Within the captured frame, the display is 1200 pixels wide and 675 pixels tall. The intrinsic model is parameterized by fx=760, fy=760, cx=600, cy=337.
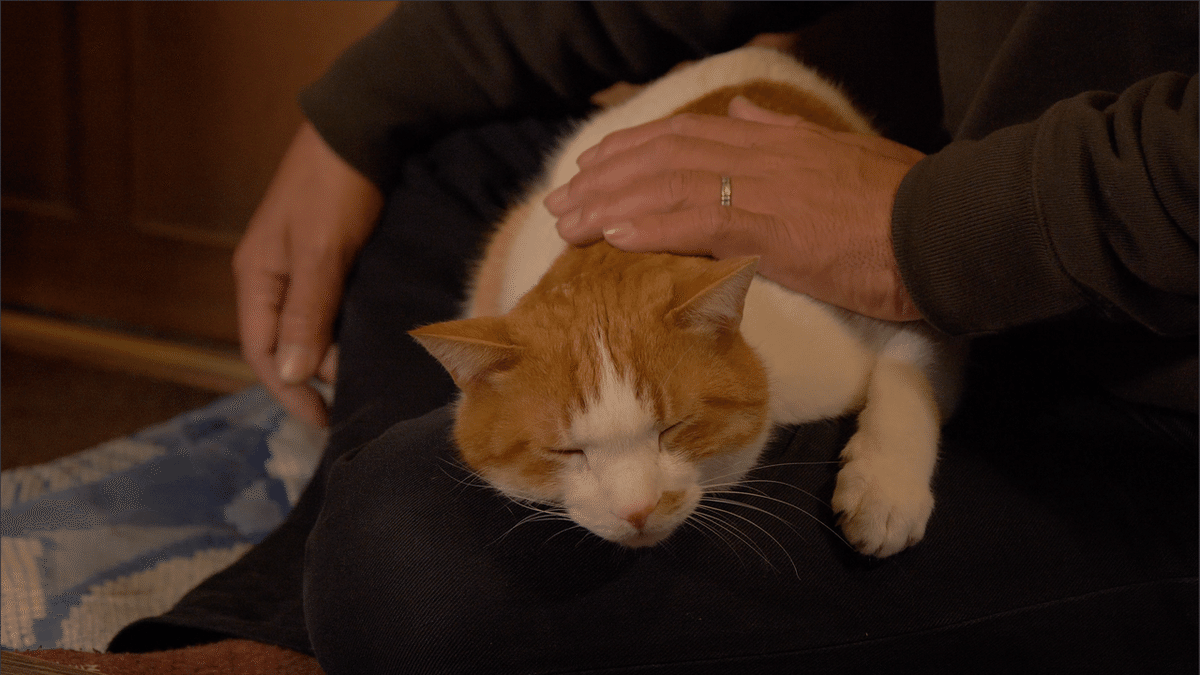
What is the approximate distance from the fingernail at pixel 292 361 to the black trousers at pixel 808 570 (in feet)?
1.85

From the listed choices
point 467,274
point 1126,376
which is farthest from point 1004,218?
point 467,274

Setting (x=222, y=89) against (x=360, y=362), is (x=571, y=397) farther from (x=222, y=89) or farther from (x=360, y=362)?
(x=222, y=89)

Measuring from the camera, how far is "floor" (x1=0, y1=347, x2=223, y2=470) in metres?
1.94

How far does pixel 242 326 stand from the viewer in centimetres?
145

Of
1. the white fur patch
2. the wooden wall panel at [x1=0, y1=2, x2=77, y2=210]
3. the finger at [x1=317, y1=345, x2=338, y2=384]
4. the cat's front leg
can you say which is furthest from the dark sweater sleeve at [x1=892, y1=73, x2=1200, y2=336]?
the wooden wall panel at [x1=0, y1=2, x2=77, y2=210]

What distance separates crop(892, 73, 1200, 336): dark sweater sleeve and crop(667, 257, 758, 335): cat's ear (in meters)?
0.18

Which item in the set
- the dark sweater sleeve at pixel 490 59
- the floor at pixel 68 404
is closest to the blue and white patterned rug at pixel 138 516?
the floor at pixel 68 404

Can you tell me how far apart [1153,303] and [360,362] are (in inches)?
41.9

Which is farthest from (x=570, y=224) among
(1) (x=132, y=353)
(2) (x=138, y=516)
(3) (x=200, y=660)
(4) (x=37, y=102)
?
(4) (x=37, y=102)

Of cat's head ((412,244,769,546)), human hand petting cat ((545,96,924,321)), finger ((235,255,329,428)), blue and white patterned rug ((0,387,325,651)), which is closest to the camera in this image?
cat's head ((412,244,769,546))

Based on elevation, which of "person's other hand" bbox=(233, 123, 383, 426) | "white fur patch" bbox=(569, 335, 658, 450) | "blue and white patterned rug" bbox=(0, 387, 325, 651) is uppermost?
"white fur patch" bbox=(569, 335, 658, 450)

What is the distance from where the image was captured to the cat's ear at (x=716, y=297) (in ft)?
2.46

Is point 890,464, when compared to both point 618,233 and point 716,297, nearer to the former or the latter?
point 716,297

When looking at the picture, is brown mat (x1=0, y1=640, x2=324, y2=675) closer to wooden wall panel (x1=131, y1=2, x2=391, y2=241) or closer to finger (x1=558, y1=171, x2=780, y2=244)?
finger (x1=558, y1=171, x2=780, y2=244)
